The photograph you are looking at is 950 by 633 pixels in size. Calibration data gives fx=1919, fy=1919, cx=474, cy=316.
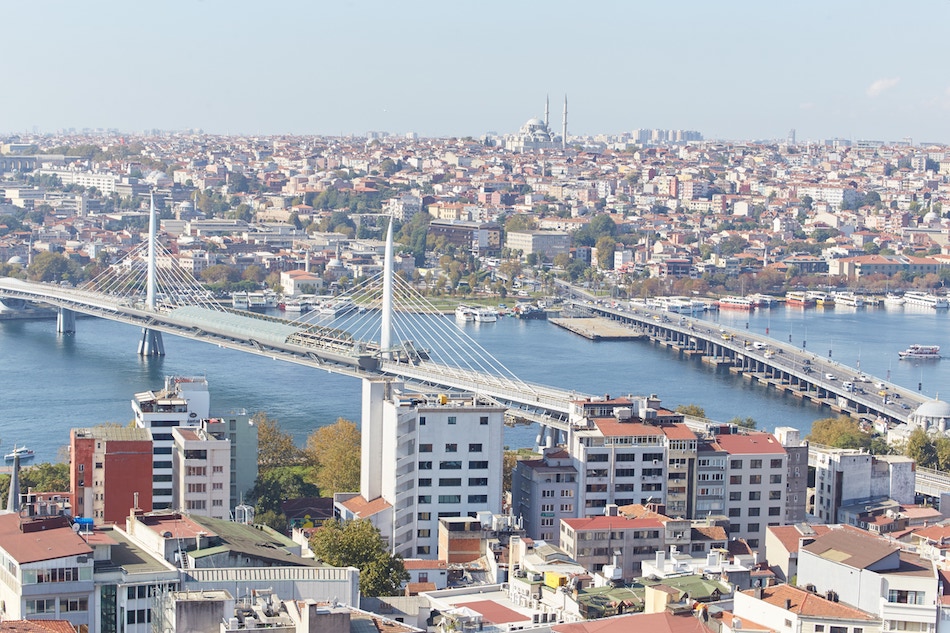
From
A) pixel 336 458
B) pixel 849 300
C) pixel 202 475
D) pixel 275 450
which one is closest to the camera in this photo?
pixel 202 475

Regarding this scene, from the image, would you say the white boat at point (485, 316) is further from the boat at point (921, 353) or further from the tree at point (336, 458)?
the tree at point (336, 458)

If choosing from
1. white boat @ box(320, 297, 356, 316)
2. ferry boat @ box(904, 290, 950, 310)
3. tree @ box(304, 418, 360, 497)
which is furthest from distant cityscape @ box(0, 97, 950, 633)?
ferry boat @ box(904, 290, 950, 310)

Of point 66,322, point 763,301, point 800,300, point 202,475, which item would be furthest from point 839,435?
point 800,300

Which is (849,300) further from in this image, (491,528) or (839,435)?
(491,528)

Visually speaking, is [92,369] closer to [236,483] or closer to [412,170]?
[236,483]

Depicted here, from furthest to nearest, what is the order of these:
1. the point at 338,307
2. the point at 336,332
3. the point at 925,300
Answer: the point at 925,300
the point at 338,307
the point at 336,332
